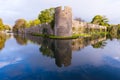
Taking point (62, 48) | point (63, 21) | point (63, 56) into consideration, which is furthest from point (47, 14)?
point (63, 56)

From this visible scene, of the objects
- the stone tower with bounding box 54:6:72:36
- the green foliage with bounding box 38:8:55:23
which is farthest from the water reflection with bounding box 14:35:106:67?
the green foliage with bounding box 38:8:55:23

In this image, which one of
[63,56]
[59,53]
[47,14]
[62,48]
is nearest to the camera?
[63,56]

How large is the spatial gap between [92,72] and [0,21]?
10611cm

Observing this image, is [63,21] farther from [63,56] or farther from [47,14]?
[47,14]

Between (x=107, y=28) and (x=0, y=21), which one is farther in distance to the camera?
(x=0, y=21)

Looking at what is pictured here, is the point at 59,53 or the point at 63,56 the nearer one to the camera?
the point at 63,56

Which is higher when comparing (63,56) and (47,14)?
(47,14)

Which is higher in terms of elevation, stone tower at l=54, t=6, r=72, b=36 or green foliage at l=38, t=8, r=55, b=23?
green foliage at l=38, t=8, r=55, b=23

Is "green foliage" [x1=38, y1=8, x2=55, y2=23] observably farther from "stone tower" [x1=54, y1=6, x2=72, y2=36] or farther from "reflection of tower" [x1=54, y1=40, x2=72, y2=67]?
"reflection of tower" [x1=54, y1=40, x2=72, y2=67]

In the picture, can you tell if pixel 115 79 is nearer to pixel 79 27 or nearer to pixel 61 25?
pixel 61 25

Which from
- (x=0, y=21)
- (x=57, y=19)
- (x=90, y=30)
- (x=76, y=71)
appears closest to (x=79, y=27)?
(x=90, y=30)

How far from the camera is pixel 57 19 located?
36219 mm

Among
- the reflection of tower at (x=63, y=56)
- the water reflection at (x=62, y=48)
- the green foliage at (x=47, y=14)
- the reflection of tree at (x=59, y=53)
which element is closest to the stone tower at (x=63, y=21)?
the water reflection at (x=62, y=48)

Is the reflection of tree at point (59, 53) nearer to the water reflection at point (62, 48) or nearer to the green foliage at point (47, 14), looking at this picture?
the water reflection at point (62, 48)
